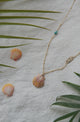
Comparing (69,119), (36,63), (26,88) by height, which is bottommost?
(69,119)

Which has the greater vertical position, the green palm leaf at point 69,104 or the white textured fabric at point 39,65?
the white textured fabric at point 39,65

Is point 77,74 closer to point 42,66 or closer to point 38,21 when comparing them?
point 42,66

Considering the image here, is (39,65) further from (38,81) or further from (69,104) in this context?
(69,104)

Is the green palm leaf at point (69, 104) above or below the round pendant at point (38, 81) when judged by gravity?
below

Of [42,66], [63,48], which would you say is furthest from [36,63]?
[63,48]

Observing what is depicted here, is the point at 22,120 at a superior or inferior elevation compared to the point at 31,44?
inferior
